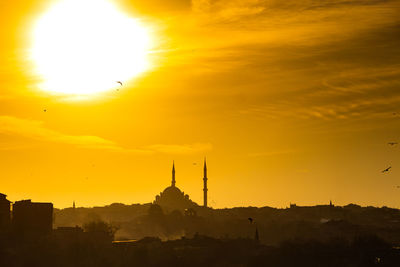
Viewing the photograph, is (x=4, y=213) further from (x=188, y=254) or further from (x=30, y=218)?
(x=188, y=254)

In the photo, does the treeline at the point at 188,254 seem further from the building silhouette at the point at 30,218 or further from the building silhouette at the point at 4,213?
the building silhouette at the point at 4,213

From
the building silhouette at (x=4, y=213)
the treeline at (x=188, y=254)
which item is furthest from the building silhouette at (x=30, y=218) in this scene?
the treeline at (x=188, y=254)

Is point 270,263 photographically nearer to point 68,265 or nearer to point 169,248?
point 169,248

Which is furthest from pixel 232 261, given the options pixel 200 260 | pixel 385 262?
pixel 385 262

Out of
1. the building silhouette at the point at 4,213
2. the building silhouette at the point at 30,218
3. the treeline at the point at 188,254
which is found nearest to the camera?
the treeline at the point at 188,254

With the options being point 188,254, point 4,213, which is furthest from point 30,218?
point 188,254
